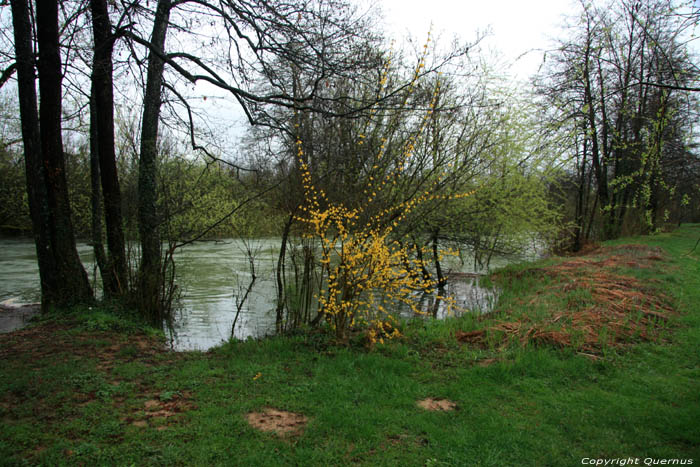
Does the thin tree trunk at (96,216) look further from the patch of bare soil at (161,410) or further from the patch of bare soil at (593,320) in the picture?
the patch of bare soil at (593,320)

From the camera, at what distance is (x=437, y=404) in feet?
11.8

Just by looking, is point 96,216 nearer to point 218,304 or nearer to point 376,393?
point 218,304

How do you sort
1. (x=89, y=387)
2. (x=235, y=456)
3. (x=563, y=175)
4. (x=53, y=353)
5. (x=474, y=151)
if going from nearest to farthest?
(x=235, y=456), (x=89, y=387), (x=53, y=353), (x=474, y=151), (x=563, y=175)

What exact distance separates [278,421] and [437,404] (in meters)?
1.33

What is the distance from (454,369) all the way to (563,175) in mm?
9481

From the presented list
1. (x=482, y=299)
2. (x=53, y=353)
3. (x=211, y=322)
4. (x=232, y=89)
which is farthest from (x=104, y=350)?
(x=482, y=299)

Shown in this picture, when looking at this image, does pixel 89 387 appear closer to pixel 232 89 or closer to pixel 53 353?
pixel 53 353

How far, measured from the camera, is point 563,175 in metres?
11.9

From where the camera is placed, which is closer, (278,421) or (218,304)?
(278,421)

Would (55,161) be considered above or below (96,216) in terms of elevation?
above

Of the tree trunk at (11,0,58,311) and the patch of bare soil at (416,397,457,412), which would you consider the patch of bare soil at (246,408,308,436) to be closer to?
the patch of bare soil at (416,397,457,412)

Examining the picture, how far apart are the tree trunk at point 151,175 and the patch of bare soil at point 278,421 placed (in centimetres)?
430

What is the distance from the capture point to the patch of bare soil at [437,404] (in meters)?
3.48

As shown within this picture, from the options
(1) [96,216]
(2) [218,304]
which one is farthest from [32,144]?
(2) [218,304]
